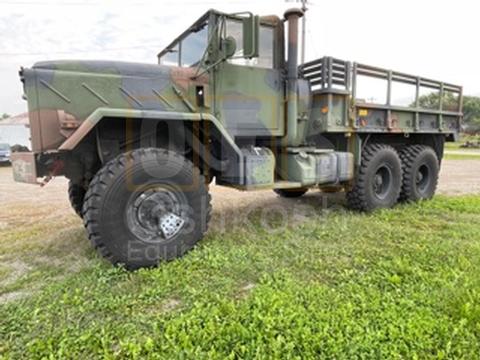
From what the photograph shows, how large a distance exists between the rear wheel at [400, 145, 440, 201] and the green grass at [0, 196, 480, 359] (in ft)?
7.13

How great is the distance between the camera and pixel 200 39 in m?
3.89

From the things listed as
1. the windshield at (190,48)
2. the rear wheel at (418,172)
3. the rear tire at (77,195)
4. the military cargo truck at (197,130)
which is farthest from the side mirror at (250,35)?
the rear wheel at (418,172)

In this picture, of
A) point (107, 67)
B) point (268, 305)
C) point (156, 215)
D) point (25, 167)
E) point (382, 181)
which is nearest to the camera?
point (268, 305)

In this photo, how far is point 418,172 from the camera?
241 inches

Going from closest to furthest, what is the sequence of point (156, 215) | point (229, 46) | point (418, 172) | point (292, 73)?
point (156, 215) → point (229, 46) → point (292, 73) → point (418, 172)

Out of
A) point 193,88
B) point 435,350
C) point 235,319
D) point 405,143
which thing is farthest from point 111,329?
point 405,143

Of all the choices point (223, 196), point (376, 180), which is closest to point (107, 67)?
point (223, 196)

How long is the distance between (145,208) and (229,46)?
A: 6.44 ft

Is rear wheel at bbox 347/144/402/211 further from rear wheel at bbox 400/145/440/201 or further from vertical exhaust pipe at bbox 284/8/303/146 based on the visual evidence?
vertical exhaust pipe at bbox 284/8/303/146

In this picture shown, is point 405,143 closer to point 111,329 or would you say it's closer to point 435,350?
point 435,350

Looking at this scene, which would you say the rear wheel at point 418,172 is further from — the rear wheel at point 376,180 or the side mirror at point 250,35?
the side mirror at point 250,35

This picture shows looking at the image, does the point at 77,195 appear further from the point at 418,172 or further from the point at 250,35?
the point at 418,172

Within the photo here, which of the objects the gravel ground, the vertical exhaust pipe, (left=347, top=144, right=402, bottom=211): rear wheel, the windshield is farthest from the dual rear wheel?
the windshield

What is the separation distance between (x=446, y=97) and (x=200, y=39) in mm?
5204
